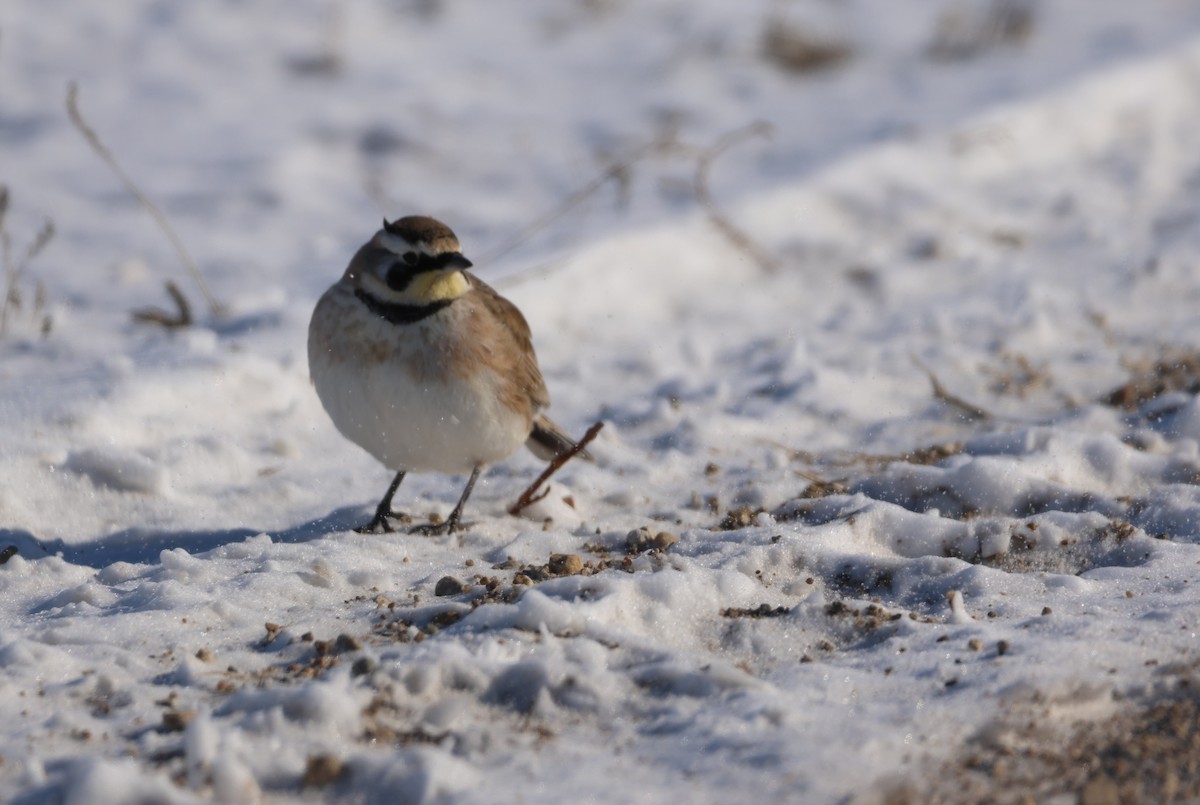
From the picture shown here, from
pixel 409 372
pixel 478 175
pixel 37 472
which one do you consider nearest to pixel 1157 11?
pixel 478 175

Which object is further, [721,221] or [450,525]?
[721,221]

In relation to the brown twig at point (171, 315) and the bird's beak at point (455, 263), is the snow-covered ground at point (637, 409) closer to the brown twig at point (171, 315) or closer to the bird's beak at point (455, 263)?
the brown twig at point (171, 315)

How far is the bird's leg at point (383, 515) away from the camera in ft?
14.5

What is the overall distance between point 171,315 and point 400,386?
251 centimetres

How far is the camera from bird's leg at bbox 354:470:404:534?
4414 millimetres

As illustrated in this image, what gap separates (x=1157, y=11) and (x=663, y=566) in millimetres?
8918

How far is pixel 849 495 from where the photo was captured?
14.7 feet

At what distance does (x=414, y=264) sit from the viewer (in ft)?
14.1

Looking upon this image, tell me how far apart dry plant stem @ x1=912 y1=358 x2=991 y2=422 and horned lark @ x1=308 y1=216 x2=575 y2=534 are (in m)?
2.08

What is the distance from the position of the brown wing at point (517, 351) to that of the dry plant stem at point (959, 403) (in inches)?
72.7

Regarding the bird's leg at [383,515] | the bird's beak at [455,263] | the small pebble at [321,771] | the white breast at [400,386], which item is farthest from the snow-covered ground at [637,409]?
the bird's beak at [455,263]

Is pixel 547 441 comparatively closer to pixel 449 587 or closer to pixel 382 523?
pixel 382 523

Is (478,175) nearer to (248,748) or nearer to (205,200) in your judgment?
(205,200)

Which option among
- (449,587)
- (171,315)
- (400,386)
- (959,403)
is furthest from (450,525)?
(171,315)
